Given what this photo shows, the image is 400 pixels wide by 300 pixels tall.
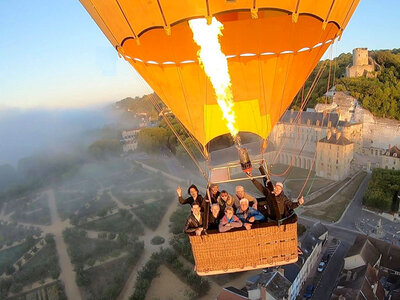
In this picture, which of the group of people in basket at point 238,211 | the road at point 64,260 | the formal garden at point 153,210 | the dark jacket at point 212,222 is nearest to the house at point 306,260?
the group of people in basket at point 238,211

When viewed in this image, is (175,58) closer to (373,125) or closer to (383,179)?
(383,179)

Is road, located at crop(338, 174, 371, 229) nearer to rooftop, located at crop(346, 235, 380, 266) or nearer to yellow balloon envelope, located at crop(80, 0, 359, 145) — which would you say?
rooftop, located at crop(346, 235, 380, 266)

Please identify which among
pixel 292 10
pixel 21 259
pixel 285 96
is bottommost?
pixel 21 259

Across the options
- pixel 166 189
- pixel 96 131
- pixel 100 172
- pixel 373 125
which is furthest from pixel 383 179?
pixel 96 131

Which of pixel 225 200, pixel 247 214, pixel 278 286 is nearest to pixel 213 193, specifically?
pixel 225 200

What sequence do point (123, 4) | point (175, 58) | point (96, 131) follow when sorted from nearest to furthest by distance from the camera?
point (123, 4)
point (175, 58)
point (96, 131)

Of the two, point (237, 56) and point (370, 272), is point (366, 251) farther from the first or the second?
point (237, 56)

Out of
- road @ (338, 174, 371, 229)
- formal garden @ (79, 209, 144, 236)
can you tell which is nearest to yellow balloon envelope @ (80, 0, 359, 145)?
road @ (338, 174, 371, 229)

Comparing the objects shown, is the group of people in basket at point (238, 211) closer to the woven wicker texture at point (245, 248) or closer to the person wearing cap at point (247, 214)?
the person wearing cap at point (247, 214)
